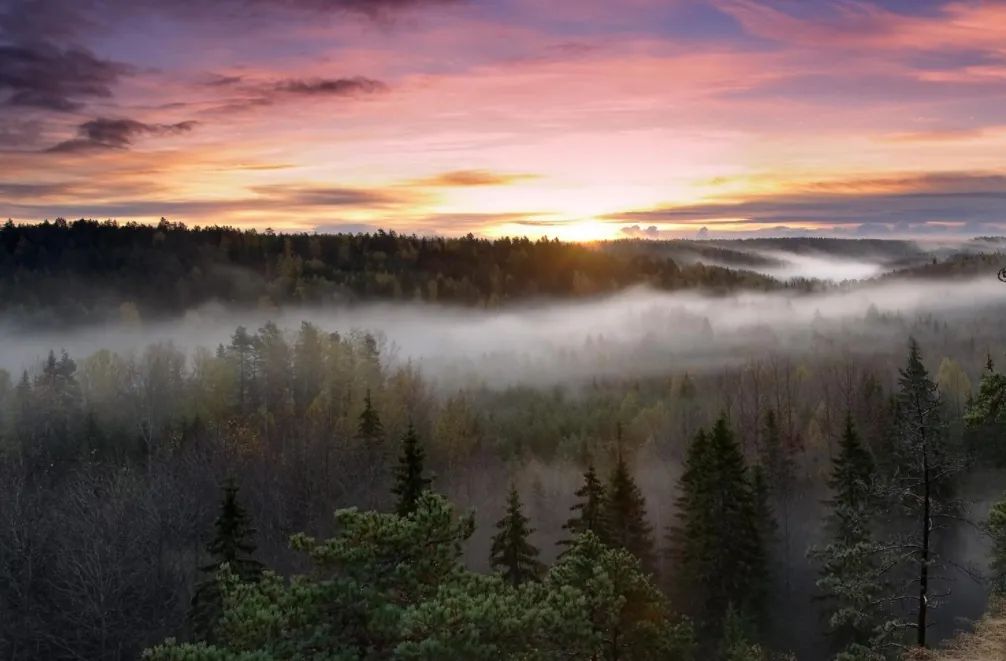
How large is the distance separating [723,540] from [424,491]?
3321cm

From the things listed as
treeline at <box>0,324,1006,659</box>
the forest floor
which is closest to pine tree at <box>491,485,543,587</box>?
treeline at <box>0,324,1006,659</box>

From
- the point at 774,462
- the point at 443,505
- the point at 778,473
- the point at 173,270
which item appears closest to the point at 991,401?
the point at 443,505

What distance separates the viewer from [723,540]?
4691cm

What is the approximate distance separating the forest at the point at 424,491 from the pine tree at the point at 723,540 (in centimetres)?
16

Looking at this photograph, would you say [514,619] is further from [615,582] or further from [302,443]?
[302,443]

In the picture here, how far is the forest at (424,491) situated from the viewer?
17250 millimetres

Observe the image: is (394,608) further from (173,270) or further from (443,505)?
(173,270)

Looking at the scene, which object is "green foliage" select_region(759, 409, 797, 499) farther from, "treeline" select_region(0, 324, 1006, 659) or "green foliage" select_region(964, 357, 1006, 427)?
"green foliage" select_region(964, 357, 1006, 427)

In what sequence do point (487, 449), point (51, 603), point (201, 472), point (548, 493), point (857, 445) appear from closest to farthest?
point (51, 603), point (857, 445), point (201, 472), point (548, 493), point (487, 449)

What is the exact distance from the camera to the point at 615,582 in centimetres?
2416

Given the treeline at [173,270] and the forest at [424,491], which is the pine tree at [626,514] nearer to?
the forest at [424,491]

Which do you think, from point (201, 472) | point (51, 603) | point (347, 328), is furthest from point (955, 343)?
point (51, 603)

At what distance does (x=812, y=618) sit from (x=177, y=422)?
203 ft

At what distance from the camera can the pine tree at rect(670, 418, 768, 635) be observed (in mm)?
46906
